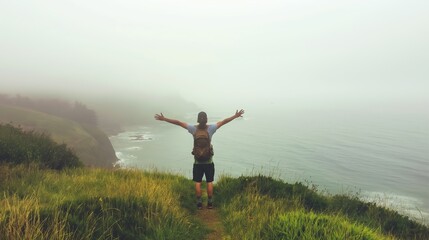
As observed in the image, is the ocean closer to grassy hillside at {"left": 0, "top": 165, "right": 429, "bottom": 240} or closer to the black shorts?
grassy hillside at {"left": 0, "top": 165, "right": 429, "bottom": 240}

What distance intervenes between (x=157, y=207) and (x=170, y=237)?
1065mm

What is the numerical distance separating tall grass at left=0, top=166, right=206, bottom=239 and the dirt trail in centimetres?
29

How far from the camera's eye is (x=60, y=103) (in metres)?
135

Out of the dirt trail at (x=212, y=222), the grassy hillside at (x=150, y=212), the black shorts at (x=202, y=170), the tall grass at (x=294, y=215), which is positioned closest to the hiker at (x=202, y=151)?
the black shorts at (x=202, y=170)

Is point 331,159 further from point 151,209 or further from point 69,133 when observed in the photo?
point 151,209

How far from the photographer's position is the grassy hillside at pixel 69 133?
245ft

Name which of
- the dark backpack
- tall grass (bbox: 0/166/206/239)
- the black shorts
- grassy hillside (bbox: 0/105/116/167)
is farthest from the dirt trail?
grassy hillside (bbox: 0/105/116/167)

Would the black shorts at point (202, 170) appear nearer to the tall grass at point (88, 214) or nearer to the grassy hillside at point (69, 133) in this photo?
the tall grass at point (88, 214)

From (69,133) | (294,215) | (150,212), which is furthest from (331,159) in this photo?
(150,212)

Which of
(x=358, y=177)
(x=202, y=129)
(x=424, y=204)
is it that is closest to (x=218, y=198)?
(x=202, y=129)

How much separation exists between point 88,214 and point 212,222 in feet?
11.3

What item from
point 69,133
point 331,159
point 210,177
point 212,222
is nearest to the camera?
point 212,222

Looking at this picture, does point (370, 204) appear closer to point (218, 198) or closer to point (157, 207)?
point (218, 198)

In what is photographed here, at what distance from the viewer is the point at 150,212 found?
676 centimetres
